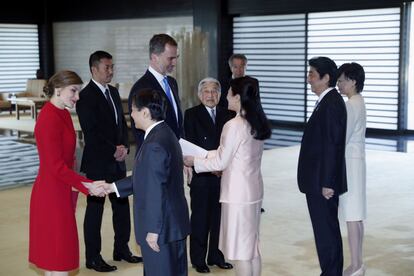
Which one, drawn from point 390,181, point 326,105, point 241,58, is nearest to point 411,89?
point 390,181

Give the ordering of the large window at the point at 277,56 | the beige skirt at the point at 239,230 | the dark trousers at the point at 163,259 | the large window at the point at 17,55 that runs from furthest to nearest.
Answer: the large window at the point at 17,55 < the large window at the point at 277,56 < the beige skirt at the point at 239,230 < the dark trousers at the point at 163,259

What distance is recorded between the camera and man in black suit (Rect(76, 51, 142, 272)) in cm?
471

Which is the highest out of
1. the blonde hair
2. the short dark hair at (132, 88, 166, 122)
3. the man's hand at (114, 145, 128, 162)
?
the blonde hair

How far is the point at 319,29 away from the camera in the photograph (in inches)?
518

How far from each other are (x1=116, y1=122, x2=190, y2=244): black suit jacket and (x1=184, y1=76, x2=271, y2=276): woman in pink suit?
530mm

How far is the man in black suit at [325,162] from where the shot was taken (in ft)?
13.2

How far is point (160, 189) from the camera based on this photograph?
314cm

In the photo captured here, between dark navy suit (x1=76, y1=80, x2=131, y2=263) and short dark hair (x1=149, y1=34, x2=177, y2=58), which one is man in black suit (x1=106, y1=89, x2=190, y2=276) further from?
dark navy suit (x1=76, y1=80, x2=131, y2=263)

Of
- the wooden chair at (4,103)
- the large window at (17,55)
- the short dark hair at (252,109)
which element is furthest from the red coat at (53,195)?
the large window at (17,55)

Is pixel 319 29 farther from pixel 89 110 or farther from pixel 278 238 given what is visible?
pixel 89 110

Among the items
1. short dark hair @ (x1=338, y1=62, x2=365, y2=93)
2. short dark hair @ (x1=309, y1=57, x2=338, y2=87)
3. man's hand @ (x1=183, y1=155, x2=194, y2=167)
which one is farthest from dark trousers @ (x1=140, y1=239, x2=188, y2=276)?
short dark hair @ (x1=338, y1=62, x2=365, y2=93)

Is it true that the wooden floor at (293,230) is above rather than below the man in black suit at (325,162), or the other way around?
below

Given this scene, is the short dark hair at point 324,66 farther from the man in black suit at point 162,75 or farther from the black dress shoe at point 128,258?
the black dress shoe at point 128,258

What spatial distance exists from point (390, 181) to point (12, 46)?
44.3ft
